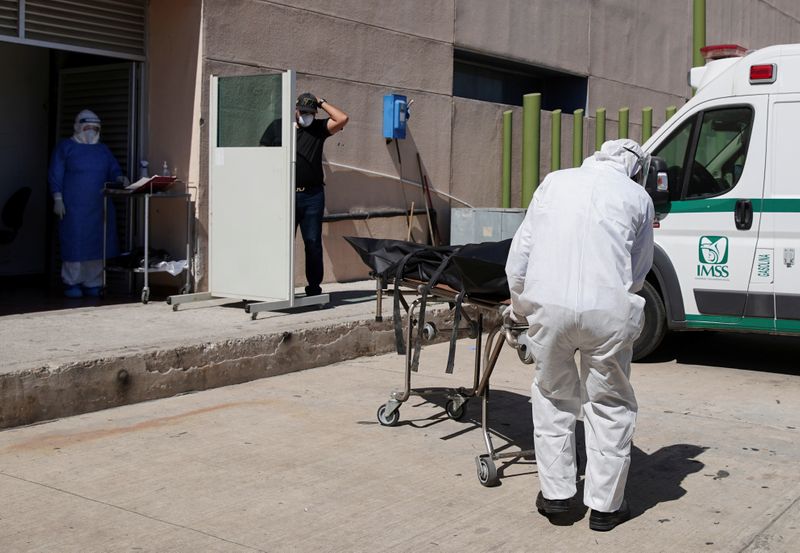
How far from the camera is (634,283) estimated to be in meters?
4.65

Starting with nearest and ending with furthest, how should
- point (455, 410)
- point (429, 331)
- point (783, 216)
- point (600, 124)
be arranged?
point (429, 331)
point (455, 410)
point (783, 216)
point (600, 124)

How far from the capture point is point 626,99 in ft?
55.3

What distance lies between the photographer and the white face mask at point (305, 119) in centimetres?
941

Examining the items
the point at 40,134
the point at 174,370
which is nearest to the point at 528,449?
the point at 174,370

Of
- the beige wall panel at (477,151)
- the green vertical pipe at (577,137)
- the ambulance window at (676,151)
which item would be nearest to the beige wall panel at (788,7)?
the green vertical pipe at (577,137)

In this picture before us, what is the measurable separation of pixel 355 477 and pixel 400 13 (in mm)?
7935

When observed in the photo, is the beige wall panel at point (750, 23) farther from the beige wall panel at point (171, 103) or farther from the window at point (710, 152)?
the beige wall panel at point (171, 103)

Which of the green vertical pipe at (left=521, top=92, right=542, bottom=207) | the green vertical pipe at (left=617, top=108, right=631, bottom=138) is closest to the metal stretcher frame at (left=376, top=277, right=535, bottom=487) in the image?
the green vertical pipe at (left=521, top=92, right=542, bottom=207)

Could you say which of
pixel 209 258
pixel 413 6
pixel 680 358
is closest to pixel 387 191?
pixel 413 6

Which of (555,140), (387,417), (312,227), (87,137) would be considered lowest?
(387,417)

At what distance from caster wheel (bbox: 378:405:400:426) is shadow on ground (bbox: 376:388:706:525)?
55 mm

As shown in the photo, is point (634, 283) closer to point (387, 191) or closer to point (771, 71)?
point (771, 71)

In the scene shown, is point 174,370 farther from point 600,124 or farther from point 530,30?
point 600,124

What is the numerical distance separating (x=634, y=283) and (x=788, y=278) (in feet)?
11.9
